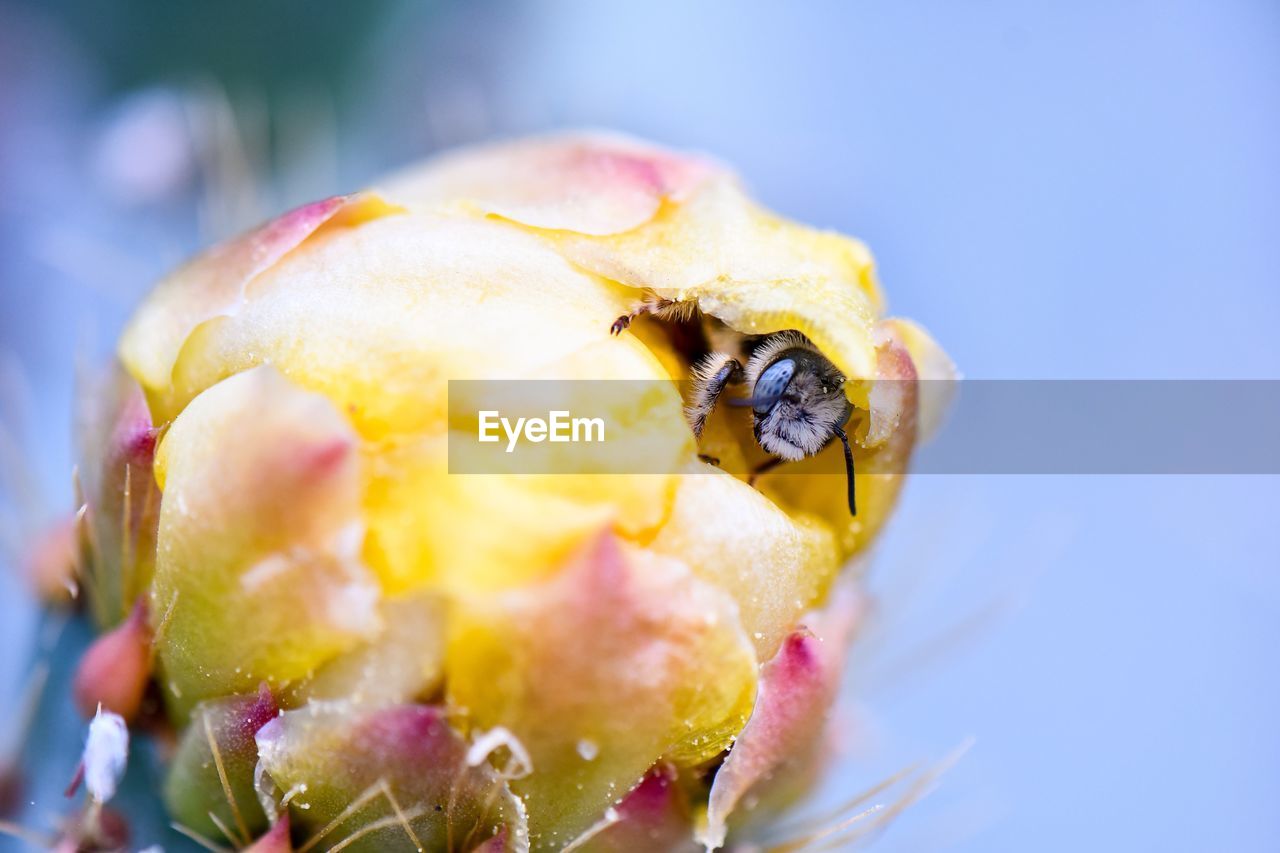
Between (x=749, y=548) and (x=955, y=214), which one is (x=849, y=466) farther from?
(x=955, y=214)

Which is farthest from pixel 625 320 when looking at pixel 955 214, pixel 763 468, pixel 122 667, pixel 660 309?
pixel 955 214

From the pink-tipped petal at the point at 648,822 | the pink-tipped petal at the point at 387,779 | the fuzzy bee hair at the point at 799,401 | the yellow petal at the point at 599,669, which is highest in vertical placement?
the fuzzy bee hair at the point at 799,401

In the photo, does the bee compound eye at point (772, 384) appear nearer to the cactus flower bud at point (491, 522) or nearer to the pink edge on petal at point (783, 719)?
the cactus flower bud at point (491, 522)

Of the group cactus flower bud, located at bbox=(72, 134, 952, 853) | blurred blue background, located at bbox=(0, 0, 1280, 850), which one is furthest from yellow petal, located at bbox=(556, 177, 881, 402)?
blurred blue background, located at bbox=(0, 0, 1280, 850)

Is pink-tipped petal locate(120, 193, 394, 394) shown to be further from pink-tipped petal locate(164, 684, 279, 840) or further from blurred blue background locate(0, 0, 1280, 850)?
blurred blue background locate(0, 0, 1280, 850)

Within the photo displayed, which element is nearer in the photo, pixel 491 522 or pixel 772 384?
pixel 491 522

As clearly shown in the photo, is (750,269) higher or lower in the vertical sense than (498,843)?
higher

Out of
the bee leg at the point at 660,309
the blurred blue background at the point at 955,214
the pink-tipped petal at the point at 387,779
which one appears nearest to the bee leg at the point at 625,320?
the bee leg at the point at 660,309
